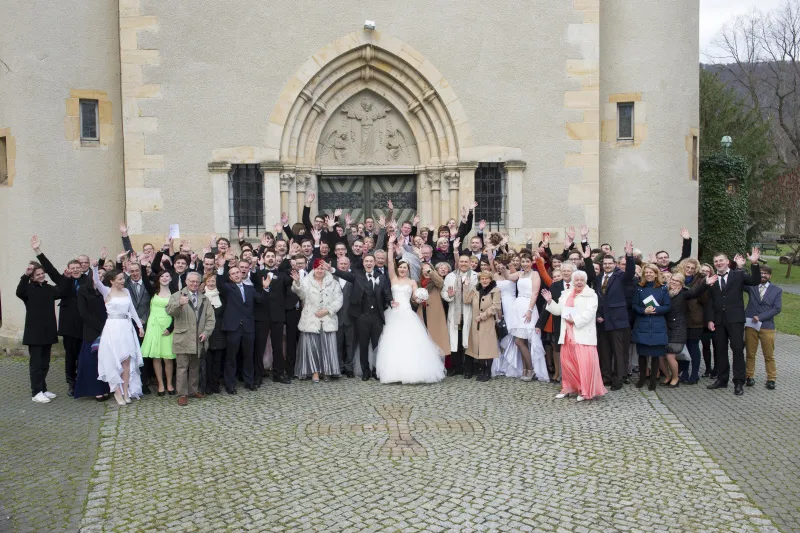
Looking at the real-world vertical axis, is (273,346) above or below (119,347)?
below

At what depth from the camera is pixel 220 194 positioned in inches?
491

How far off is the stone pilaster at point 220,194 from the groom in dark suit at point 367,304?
376 cm

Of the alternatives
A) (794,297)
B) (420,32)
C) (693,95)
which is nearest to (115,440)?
(420,32)

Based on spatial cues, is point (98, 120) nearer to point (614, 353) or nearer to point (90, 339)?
point (90, 339)

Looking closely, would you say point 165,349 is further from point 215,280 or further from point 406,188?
point 406,188

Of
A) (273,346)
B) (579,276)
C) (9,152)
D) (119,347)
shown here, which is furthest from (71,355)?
(579,276)

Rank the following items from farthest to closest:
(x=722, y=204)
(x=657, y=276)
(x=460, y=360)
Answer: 1. (x=722, y=204)
2. (x=460, y=360)
3. (x=657, y=276)

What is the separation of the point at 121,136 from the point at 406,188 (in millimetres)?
5104

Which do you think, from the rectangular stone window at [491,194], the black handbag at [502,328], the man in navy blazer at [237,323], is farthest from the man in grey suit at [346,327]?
the rectangular stone window at [491,194]

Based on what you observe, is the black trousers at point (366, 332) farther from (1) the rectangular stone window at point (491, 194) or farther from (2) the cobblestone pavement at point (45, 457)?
(1) the rectangular stone window at point (491, 194)

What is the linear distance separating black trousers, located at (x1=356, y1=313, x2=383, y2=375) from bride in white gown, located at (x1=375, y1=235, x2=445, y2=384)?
0.35ft

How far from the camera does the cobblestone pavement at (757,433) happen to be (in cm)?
555

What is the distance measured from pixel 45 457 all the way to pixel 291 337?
11.4 feet

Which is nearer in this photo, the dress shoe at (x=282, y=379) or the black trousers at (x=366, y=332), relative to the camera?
the dress shoe at (x=282, y=379)
